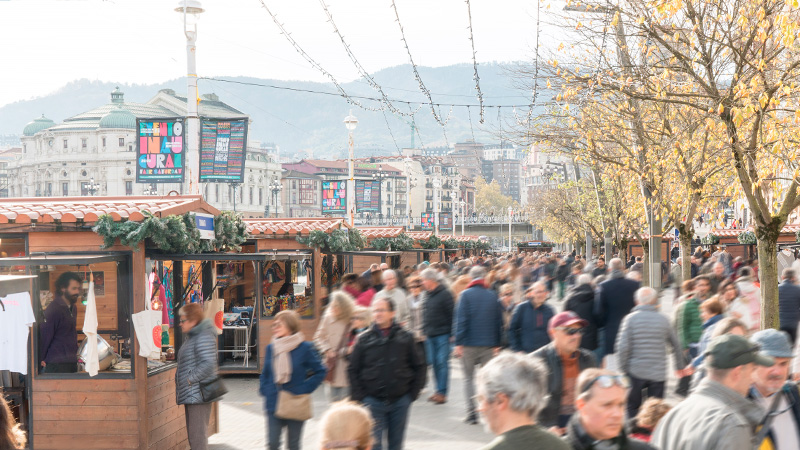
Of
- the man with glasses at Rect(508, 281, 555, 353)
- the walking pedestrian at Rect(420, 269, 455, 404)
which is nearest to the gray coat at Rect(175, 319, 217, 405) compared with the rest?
the man with glasses at Rect(508, 281, 555, 353)

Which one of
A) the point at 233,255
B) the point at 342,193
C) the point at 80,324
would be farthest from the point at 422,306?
the point at 342,193

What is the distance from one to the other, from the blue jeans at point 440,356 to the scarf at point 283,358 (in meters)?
4.72

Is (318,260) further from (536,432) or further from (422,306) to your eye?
(536,432)

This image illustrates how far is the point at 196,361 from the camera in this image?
316 inches

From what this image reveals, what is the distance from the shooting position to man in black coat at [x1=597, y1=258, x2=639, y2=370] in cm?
1038

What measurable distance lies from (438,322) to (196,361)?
441 cm

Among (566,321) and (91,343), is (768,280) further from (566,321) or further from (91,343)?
(91,343)

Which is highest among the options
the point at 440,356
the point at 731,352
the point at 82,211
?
the point at 82,211

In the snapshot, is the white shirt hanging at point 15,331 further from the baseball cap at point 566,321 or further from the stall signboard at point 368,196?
the stall signboard at point 368,196

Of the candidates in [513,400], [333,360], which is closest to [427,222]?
[333,360]

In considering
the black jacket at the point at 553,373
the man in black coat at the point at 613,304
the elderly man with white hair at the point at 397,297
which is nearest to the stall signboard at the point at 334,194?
the elderly man with white hair at the point at 397,297

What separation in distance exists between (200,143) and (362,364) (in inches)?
379

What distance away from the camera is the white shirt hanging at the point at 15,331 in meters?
8.70

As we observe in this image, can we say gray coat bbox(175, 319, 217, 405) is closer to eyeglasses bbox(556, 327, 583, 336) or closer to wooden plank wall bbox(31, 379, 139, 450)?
wooden plank wall bbox(31, 379, 139, 450)
